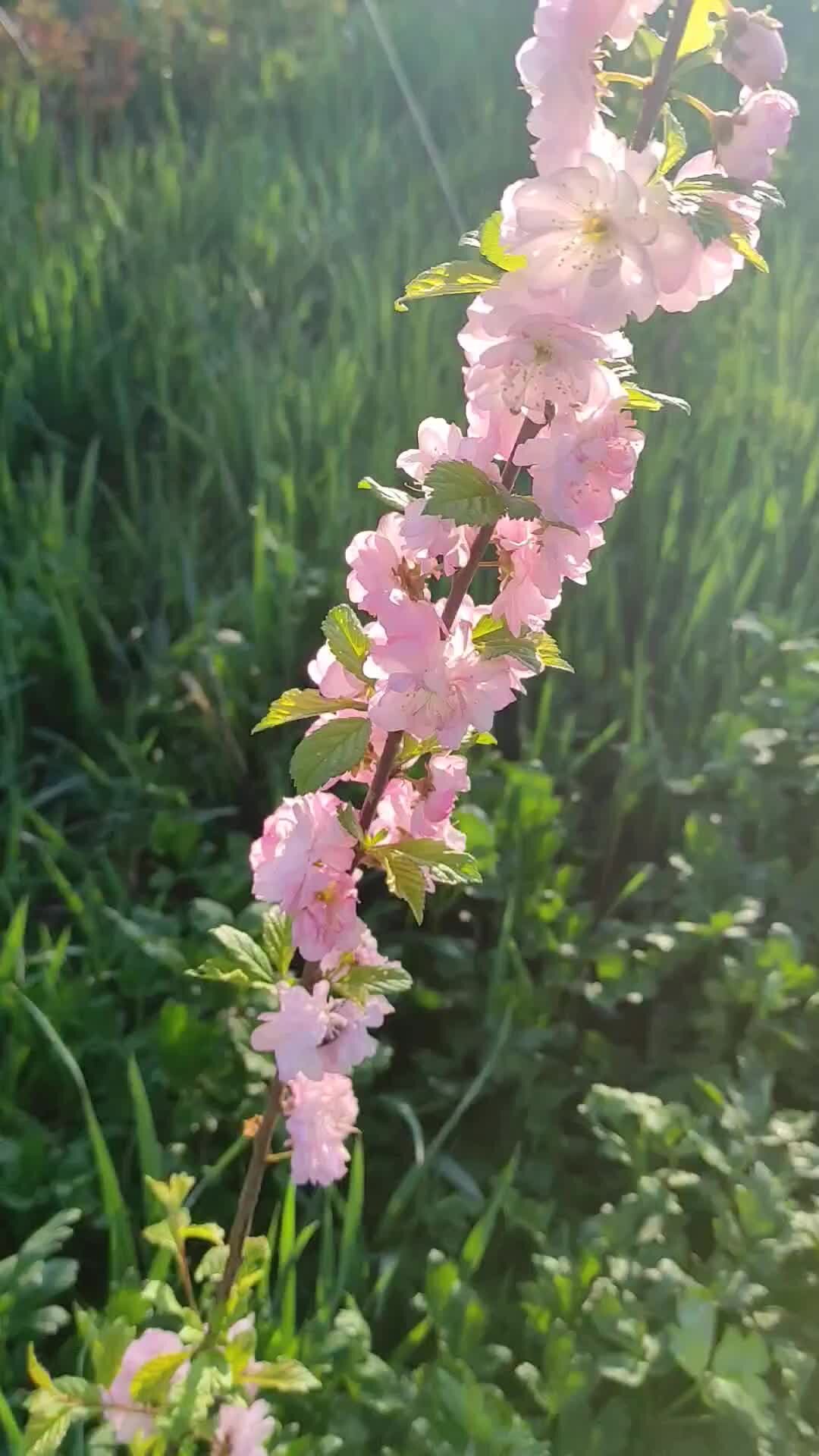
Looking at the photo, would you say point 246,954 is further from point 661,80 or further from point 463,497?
point 661,80

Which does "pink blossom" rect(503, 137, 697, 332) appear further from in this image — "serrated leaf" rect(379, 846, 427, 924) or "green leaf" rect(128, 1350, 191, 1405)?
"green leaf" rect(128, 1350, 191, 1405)

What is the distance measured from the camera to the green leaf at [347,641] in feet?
1.90

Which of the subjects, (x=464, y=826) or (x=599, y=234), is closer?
(x=599, y=234)

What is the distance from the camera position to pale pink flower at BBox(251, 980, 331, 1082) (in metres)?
0.61

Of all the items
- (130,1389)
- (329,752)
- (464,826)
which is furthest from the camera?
(464,826)

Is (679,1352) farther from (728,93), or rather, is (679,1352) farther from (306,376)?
(728,93)

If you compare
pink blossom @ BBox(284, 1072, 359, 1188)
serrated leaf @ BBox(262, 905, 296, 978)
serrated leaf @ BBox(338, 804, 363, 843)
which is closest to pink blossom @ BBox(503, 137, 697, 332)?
serrated leaf @ BBox(338, 804, 363, 843)

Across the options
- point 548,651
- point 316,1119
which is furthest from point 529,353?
point 316,1119

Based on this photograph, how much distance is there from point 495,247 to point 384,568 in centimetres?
15

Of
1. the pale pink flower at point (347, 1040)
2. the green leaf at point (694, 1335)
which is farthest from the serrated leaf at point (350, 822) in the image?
the green leaf at point (694, 1335)

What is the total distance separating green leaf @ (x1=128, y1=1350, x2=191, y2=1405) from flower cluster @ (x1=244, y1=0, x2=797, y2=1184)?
0.59 ft

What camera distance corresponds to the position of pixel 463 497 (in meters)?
0.50

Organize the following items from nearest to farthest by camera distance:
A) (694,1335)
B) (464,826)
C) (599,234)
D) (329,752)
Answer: (599,234) → (329,752) → (694,1335) → (464,826)

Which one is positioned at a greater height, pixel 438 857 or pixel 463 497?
pixel 463 497
